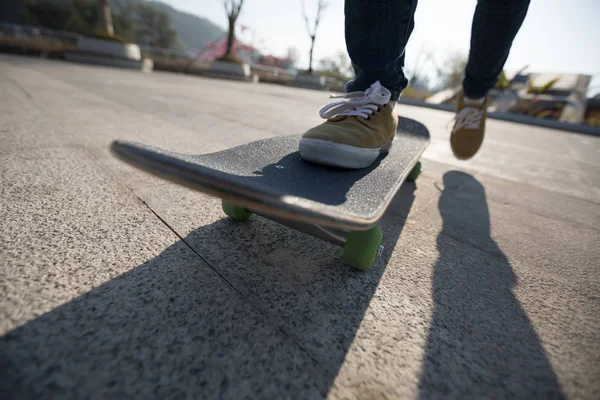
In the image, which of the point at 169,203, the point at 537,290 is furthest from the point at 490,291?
the point at 169,203

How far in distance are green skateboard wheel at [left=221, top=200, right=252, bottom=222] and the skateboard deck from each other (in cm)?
12

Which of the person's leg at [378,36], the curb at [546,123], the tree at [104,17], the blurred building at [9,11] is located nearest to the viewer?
the person's leg at [378,36]

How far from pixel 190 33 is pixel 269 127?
321ft

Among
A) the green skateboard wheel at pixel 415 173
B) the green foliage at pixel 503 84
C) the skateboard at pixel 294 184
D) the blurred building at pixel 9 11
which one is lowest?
the green skateboard wheel at pixel 415 173

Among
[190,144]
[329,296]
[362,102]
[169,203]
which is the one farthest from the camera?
[190,144]

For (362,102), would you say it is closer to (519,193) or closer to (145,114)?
(519,193)

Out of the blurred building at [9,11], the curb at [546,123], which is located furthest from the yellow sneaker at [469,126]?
the blurred building at [9,11]

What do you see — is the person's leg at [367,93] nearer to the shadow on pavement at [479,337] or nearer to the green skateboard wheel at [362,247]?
the green skateboard wheel at [362,247]

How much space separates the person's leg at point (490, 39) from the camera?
144 cm

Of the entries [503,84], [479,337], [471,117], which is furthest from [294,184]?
[503,84]

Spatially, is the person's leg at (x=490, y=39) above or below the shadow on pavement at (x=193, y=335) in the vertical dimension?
above

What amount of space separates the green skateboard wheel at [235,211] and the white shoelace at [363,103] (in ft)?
1.62

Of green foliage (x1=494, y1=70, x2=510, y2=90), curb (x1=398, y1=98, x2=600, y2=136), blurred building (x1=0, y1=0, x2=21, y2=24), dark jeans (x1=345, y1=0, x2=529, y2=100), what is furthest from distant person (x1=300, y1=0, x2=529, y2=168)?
blurred building (x1=0, y1=0, x2=21, y2=24)

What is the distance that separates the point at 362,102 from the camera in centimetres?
112
